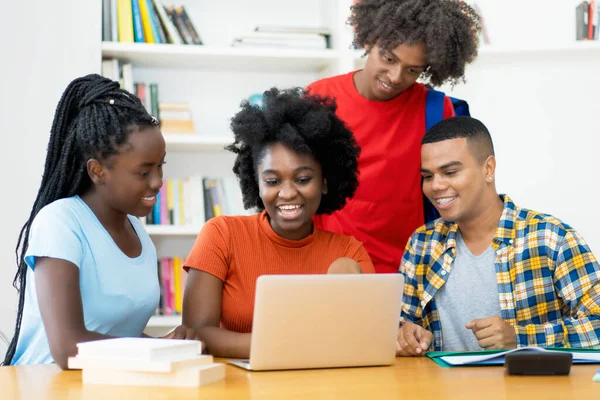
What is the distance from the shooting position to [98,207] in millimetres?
1801

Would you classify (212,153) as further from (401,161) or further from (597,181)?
(597,181)

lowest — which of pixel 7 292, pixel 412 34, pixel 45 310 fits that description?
pixel 7 292

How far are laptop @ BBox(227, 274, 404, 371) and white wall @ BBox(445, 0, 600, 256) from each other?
2331 millimetres

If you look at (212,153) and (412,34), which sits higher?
(412,34)

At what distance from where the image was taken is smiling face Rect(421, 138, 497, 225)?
2088mm

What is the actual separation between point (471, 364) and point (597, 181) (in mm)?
2394

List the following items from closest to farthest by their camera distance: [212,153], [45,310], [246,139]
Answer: [45,310]
[246,139]
[212,153]

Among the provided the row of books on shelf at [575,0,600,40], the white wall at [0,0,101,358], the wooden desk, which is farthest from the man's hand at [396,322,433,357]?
the row of books on shelf at [575,0,600,40]

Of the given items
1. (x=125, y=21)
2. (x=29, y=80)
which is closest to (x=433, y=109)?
(x=125, y=21)

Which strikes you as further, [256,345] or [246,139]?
[246,139]

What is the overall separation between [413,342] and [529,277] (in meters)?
0.45

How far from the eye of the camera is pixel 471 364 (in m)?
1.49

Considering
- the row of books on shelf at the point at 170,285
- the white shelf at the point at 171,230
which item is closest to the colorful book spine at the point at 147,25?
the white shelf at the point at 171,230

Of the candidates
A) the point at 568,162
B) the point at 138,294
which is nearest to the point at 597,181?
the point at 568,162
